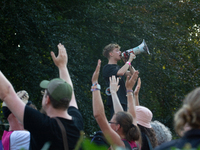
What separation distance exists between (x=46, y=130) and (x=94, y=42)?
6.13 meters

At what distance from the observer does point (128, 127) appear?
252 centimetres

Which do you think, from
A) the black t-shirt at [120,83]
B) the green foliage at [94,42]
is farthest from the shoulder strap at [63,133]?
the green foliage at [94,42]

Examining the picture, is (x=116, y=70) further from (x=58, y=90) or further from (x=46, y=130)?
(x=46, y=130)

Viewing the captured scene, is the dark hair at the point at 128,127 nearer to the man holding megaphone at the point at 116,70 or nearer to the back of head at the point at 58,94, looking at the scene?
the back of head at the point at 58,94

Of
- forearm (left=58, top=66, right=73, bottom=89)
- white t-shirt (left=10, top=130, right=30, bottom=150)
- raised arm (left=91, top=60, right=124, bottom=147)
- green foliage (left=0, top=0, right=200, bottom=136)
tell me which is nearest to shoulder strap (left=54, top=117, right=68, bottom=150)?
raised arm (left=91, top=60, right=124, bottom=147)

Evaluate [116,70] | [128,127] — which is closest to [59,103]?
[128,127]

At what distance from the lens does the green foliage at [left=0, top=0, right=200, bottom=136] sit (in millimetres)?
6570

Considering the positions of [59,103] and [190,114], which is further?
[59,103]

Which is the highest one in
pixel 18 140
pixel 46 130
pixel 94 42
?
pixel 94 42

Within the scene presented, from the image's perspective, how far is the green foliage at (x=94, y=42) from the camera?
657 cm

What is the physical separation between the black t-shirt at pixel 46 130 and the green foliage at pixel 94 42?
4.57 m

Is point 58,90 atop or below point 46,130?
atop

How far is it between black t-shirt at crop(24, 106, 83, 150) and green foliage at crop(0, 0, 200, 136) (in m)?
4.57

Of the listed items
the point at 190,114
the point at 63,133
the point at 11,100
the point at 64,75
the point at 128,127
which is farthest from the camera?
the point at 128,127
